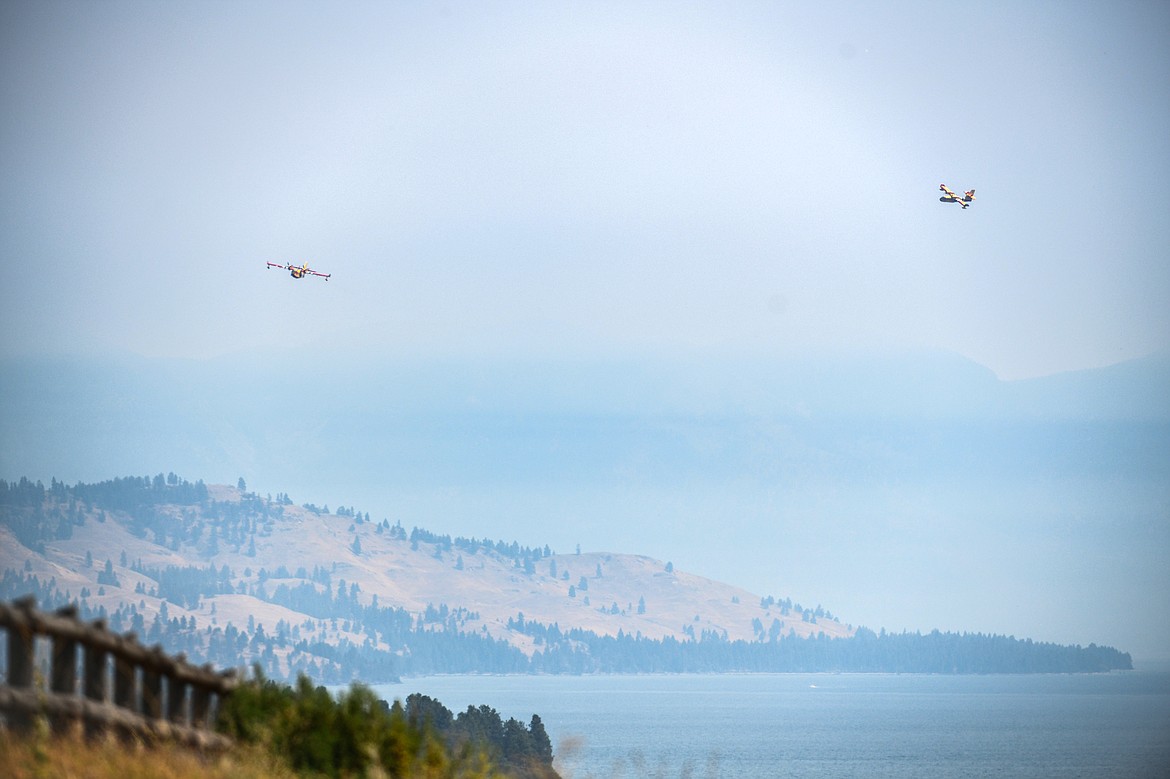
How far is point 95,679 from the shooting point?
1531 cm

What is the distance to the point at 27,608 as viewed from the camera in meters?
13.9

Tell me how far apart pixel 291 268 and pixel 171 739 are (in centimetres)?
8873

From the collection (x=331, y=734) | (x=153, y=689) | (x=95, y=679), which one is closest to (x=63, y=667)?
(x=95, y=679)

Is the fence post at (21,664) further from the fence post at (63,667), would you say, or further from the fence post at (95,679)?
the fence post at (95,679)

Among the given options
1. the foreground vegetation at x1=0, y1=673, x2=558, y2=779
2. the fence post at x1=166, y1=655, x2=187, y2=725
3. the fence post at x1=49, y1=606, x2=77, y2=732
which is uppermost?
the fence post at x1=49, y1=606, x2=77, y2=732

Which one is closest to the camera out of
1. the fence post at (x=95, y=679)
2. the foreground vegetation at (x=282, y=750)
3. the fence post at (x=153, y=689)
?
the foreground vegetation at (x=282, y=750)

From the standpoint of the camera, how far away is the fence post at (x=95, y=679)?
1516cm

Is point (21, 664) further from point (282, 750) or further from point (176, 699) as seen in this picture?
point (282, 750)

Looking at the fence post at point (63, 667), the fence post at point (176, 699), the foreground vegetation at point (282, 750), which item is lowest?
the foreground vegetation at point (282, 750)

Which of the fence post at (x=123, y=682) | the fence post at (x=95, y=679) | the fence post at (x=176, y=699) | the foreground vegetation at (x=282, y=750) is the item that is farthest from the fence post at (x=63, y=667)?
the fence post at (x=176, y=699)

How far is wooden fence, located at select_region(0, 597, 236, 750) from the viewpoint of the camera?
14250 millimetres

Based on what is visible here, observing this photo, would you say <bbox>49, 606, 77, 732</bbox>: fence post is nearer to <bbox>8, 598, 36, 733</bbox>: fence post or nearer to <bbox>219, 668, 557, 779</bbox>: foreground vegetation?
<bbox>8, 598, 36, 733</bbox>: fence post

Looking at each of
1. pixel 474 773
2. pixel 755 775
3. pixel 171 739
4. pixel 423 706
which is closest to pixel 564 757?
pixel 474 773

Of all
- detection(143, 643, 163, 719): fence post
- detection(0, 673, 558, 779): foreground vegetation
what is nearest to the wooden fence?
detection(143, 643, 163, 719): fence post
